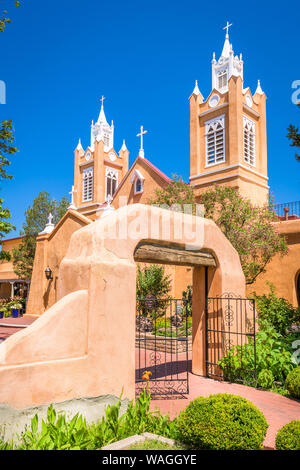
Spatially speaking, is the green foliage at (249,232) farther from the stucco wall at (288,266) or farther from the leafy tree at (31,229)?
the leafy tree at (31,229)

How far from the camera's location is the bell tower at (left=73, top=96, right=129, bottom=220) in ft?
109

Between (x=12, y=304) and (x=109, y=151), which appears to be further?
(x=109, y=151)

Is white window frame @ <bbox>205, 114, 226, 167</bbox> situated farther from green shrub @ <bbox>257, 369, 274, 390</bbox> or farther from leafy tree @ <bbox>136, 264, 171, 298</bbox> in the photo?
green shrub @ <bbox>257, 369, 274, 390</bbox>

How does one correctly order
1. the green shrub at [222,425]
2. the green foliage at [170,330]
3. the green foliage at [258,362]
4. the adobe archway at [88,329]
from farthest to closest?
the green foliage at [170,330], the green foliage at [258,362], the adobe archway at [88,329], the green shrub at [222,425]

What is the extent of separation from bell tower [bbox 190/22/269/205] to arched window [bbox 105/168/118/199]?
12788mm

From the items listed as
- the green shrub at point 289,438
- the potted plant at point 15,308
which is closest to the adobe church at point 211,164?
the potted plant at point 15,308

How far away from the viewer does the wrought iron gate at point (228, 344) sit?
8.34 m

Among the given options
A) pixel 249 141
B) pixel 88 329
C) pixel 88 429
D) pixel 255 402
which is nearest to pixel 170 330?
pixel 255 402

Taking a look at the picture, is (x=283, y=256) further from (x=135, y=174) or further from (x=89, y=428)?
(x=135, y=174)

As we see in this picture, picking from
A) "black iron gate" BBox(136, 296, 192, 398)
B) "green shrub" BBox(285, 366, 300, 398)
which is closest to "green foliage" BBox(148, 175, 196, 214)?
"black iron gate" BBox(136, 296, 192, 398)

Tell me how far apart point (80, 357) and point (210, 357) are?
4.47m

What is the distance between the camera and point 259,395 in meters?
7.44

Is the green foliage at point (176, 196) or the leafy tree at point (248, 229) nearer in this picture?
the leafy tree at point (248, 229)

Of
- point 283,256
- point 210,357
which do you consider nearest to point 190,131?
point 283,256
